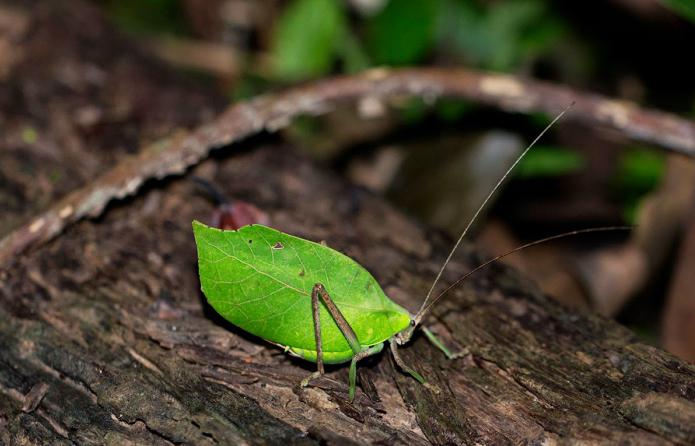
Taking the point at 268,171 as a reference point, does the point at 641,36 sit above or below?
above

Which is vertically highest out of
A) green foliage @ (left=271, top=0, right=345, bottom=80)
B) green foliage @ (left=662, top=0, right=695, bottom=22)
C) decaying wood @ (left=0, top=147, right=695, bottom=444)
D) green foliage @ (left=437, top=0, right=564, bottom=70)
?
green foliage @ (left=437, top=0, right=564, bottom=70)

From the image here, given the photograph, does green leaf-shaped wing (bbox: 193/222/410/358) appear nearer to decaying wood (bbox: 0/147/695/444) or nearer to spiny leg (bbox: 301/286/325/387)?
spiny leg (bbox: 301/286/325/387)

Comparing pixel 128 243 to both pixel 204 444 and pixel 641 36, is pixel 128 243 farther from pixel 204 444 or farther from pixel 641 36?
pixel 641 36

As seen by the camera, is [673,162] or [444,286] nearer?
[444,286]

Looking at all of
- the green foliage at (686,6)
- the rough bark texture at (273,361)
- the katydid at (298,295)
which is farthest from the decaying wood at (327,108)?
the katydid at (298,295)

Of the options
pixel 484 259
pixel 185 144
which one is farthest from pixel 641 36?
pixel 185 144

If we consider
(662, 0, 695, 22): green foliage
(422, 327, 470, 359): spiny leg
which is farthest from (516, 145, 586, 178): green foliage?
(422, 327, 470, 359): spiny leg

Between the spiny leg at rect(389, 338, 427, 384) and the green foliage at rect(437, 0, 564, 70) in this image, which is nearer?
the spiny leg at rect(389, 338, 427, 384)
